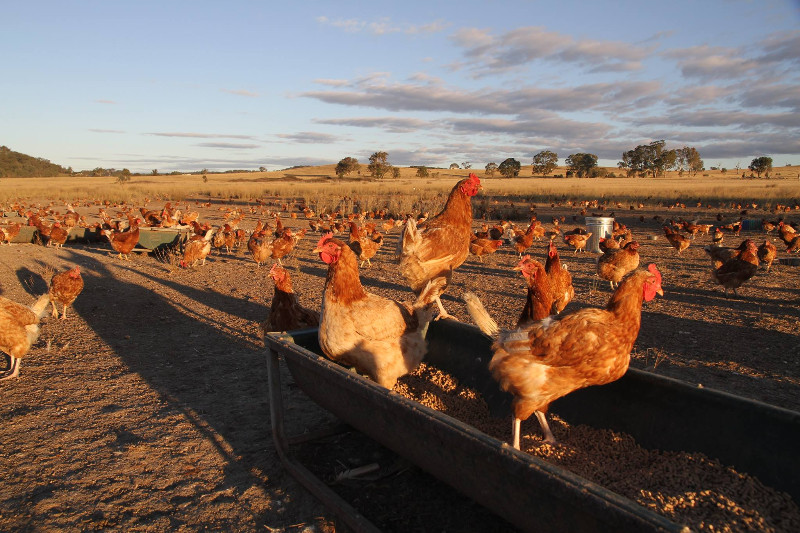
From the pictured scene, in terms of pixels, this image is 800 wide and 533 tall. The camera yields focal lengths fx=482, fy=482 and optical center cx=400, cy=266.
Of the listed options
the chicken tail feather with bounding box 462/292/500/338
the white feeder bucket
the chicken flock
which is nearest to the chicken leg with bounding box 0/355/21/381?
the chicken flock

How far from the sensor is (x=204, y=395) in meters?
4.84

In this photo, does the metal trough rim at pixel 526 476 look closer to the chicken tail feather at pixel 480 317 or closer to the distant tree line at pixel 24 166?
the chicken tail feather at pixel 480 317

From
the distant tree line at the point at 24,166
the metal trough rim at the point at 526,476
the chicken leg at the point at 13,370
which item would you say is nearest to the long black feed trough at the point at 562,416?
the metal trough rim at the point at 526,476

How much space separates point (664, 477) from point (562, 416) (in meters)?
0.93

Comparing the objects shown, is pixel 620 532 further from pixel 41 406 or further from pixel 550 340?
pixel 41 406

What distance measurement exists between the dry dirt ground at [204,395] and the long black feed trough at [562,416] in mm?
399

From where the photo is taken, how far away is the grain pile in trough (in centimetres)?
229

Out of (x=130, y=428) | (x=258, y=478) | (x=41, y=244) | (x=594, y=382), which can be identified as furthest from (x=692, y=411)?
(x=41, y=244)

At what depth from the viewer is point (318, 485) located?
3.16 m

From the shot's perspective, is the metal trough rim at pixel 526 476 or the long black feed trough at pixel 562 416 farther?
the long black feed trough at pixel 562 416

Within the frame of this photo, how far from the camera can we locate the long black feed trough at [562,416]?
5.65 ft

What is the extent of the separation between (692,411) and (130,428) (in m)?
4.26

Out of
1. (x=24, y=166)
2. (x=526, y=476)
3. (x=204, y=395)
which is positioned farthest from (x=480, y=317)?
(x=24, y=166)

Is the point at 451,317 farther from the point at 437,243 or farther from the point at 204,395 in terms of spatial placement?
the point at 204,395
